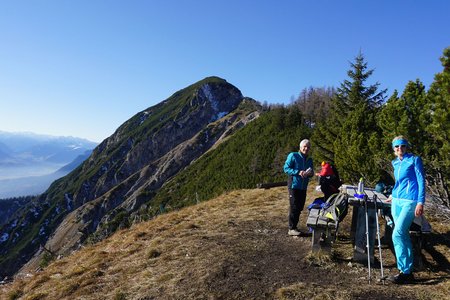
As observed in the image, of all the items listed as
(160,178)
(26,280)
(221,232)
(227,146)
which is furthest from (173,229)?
(160,178)

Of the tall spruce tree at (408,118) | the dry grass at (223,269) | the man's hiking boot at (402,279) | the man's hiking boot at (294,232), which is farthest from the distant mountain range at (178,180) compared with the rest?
the man's hiking boot at (402,279)

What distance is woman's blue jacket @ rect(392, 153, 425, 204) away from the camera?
627 cm

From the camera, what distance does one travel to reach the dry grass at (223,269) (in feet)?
20.7

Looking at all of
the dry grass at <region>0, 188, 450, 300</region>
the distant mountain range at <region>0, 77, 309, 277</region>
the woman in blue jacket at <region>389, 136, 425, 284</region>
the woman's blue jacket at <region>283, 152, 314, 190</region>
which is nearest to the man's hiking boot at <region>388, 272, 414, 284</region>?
the woman in blue jacket at <region>389, 136, 425, 284</region>

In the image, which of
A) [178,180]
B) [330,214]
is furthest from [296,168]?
[178,180]

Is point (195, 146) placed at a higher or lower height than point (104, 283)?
higher

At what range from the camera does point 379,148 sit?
492 inches

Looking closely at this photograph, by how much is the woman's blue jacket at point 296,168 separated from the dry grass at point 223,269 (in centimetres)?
159

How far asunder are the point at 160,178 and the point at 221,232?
159 m

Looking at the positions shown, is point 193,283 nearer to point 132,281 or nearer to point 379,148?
point 132,281

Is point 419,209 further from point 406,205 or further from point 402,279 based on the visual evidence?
point 402,279

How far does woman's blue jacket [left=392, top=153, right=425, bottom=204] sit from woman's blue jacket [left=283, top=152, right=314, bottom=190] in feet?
9.15

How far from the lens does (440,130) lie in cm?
839

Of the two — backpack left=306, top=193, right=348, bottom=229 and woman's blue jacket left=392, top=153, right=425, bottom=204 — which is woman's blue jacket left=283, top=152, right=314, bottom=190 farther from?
woman's blue jacket left=392, top=153, right=425, bottom=204
